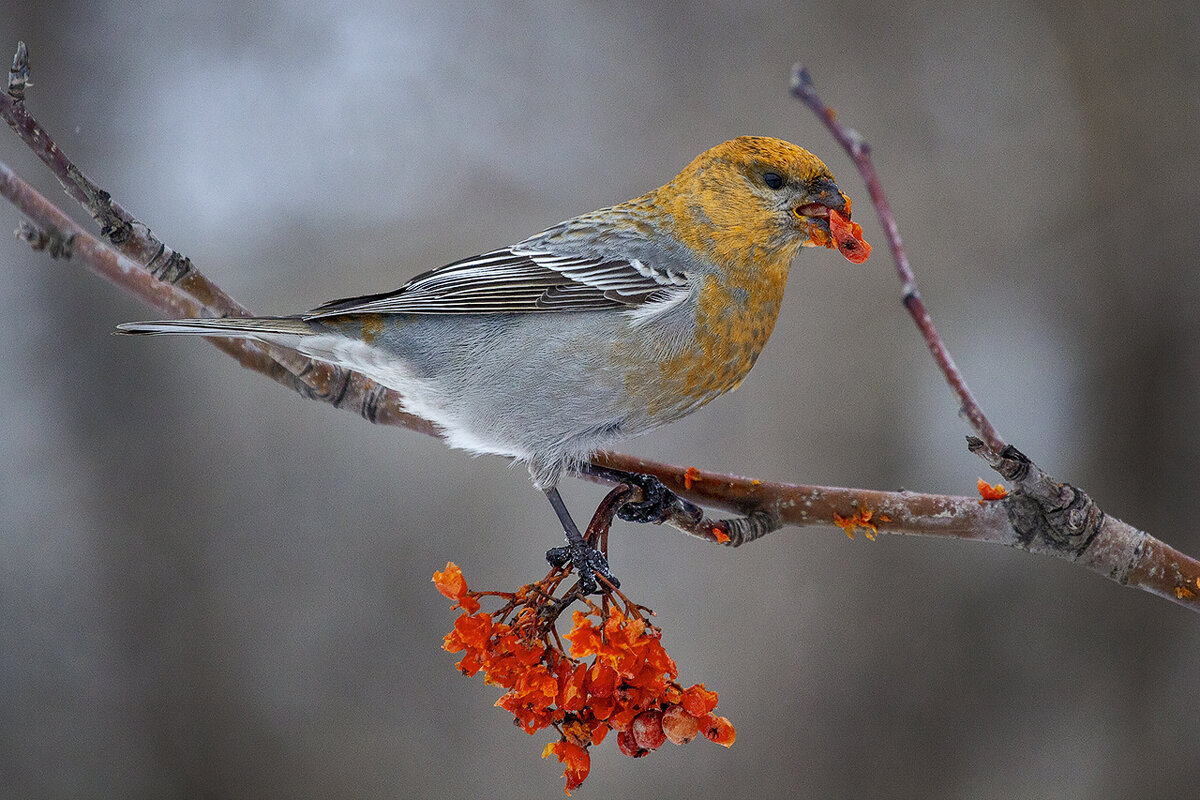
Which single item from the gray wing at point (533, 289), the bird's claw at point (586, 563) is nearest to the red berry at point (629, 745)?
the bird's claw at point (586, 563)

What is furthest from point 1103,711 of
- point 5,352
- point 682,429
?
point 5,352

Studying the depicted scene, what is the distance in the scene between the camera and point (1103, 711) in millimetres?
2662

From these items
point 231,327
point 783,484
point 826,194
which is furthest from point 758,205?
point 231,327

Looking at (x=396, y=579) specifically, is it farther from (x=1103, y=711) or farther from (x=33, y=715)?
(x=1103, y=711)

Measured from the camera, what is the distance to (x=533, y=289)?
1.72 m

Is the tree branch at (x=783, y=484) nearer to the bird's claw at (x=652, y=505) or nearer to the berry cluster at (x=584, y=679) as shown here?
the bird's claw at (x=652, y=505)

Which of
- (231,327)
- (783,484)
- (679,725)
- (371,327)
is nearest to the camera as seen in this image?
(679,725)

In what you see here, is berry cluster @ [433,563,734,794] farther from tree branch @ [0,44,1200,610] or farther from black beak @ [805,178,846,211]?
black beak @ [805,178,846,211]

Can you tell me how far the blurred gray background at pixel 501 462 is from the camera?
2.69 meters

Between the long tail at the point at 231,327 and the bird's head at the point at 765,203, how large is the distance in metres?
0.75

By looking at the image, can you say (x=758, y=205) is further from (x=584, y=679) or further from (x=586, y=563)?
(x=584, y=679)

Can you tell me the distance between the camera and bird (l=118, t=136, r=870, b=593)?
1603 millimetres

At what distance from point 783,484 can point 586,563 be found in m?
0.46

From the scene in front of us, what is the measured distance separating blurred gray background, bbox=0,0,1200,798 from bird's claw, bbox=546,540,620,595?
1428mm
